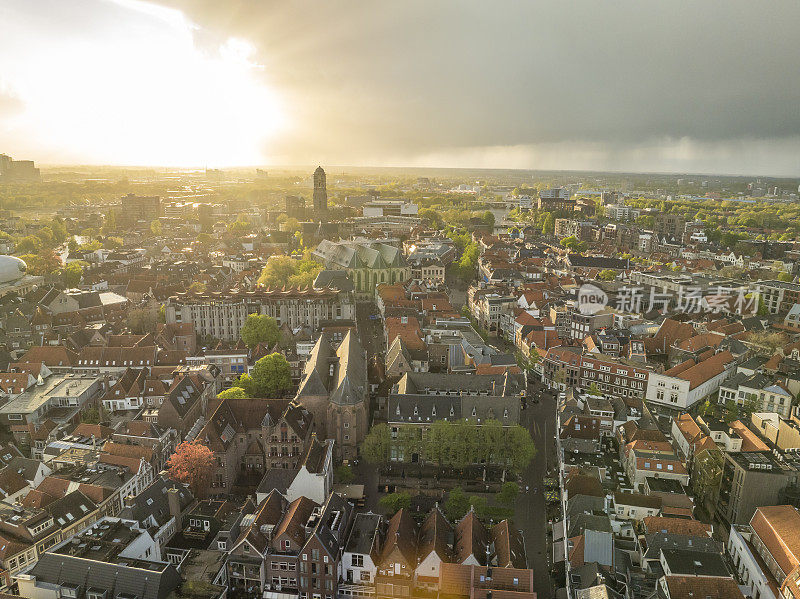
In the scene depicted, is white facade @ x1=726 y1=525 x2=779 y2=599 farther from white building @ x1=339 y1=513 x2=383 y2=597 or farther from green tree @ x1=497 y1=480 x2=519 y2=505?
white building @ x1=339 y1=513 x2=383 y2=597

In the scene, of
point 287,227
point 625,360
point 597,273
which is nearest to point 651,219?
point 597,273

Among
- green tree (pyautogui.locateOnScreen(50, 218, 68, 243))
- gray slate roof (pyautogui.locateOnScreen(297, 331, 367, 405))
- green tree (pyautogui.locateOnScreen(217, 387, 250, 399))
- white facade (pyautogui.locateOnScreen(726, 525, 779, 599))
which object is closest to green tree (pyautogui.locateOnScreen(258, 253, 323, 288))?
gray slate roof (pyautogui.locateOnScreen(297, 331, 367, 405))

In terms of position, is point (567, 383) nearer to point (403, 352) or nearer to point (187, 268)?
point (403, 352)

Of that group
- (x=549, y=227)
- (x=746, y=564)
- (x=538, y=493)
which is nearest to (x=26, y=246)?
(x=538, y=493)

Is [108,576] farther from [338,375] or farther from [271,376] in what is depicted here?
[271,376]

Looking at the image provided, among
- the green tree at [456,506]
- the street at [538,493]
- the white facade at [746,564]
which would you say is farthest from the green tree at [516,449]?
the white facade at [746,564]

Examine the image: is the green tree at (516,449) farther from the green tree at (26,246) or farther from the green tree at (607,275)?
the green tree at (26,246)

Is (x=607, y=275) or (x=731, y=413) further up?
(x=607, y=275)
